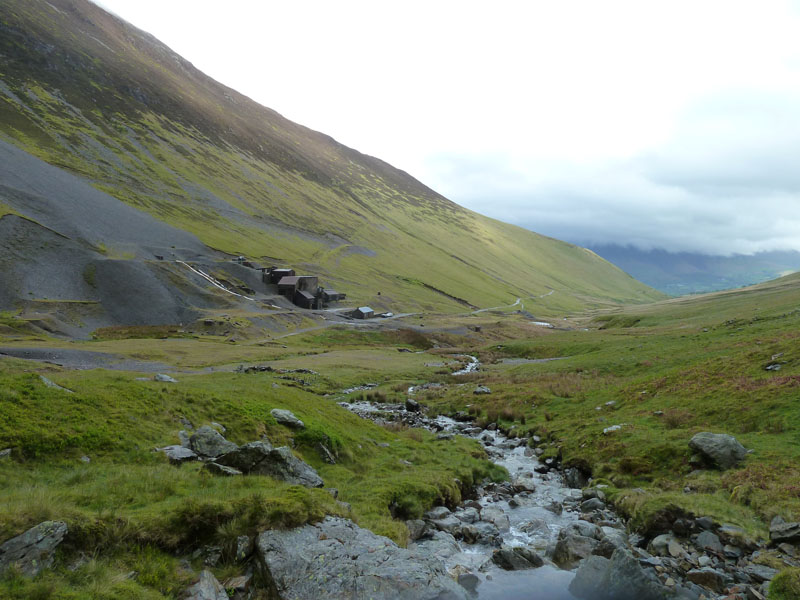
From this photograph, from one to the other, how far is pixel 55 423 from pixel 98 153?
665 feet

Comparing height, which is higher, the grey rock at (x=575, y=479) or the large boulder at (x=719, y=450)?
the large boulder at (x=719, y=450)

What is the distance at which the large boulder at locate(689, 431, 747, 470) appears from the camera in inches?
736

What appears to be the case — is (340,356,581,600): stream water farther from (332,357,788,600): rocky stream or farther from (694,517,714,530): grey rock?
(694,517,714,530): grey rock

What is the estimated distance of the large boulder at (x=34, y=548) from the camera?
781 cm

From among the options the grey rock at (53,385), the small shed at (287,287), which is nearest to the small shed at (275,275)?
the small shed at (287,287)

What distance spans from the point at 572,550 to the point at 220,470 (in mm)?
12071

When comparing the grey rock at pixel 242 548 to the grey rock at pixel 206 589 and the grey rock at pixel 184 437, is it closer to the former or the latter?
the grey rock at pixel 206 589

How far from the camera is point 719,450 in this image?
62.3 feet

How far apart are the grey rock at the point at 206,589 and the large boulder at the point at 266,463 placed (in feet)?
17.4

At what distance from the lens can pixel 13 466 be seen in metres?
12.0

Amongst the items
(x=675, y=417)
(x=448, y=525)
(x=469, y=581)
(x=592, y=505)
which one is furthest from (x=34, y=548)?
(x=675, y=417)

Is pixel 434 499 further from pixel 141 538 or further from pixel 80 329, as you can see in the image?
pixel 80 329

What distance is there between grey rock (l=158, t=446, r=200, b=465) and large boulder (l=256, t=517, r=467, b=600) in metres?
6.41

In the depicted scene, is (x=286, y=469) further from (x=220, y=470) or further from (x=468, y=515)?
(x=468, y=515)
